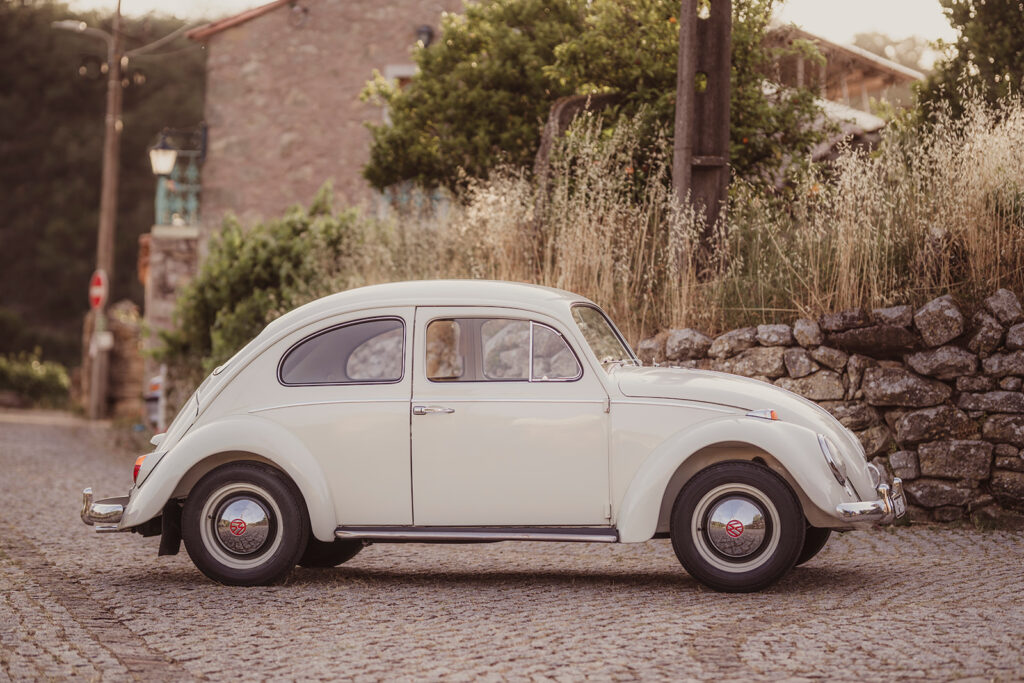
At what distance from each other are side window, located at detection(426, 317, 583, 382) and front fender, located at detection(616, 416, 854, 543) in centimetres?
65

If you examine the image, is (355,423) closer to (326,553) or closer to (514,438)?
(514,438)

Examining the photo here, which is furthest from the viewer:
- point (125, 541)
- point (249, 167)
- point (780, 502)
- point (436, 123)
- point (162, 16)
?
point (162, 16)

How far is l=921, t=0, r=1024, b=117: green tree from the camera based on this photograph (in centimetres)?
1197

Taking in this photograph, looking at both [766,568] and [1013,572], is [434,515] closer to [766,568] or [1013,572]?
[766,568]

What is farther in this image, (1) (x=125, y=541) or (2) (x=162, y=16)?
(2) (x=162, y=16)

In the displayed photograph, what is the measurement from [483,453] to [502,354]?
1.75ft

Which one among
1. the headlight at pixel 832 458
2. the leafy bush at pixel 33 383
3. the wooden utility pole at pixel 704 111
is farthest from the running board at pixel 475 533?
the leafy bush at pixel 33 383

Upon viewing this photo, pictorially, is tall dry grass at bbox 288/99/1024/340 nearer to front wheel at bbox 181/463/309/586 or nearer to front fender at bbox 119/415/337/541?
front fender at bbox 119/415/337/541

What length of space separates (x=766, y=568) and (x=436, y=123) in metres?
13.1

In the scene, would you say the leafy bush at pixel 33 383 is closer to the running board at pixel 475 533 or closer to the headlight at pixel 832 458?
the running board at pixel 475 533

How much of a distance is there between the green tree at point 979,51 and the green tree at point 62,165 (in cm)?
4218

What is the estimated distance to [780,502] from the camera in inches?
264

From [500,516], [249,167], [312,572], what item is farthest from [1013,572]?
[249,167]

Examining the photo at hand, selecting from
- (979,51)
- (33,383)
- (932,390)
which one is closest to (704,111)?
(979,51)
